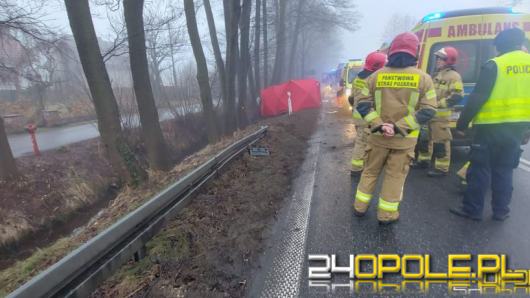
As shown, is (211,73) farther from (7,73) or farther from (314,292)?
(314,292)

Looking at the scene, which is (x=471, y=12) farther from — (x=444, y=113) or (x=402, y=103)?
(x=402, y=103)

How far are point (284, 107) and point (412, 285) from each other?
14.2 m

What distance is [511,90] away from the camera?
3201mm

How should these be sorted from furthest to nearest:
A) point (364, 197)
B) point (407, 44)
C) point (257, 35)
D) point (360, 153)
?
1. point (257, 35)
2. point (360, 153)
3. point (364, 197)
4. point (407, 44)

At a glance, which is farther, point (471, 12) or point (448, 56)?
point (471, 12)

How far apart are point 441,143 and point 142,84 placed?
620 centimetres

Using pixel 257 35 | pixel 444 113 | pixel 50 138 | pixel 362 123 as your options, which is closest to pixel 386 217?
pixel 362 123

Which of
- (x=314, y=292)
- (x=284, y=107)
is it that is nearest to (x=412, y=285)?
(x=314, y=292)

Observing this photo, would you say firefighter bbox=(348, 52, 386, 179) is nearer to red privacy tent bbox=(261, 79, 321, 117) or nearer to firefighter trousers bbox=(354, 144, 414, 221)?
firefighter trousers bbox=(354, 144, 414, 221)

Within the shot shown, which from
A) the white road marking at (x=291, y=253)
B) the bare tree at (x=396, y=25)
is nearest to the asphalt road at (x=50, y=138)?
the white road marking at (x=291, y=253)

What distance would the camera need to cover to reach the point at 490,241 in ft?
9.61

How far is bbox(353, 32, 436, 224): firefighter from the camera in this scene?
315cm

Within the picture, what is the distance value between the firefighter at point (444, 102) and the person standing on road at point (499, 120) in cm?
135

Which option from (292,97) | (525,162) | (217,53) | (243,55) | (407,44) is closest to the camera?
(407,44)
